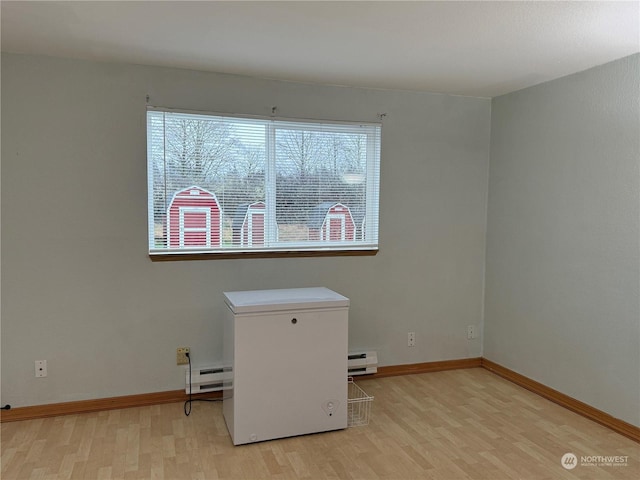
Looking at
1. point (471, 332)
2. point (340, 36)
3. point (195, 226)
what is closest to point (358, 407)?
point (471, 332)

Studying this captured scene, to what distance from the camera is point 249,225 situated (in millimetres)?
3398

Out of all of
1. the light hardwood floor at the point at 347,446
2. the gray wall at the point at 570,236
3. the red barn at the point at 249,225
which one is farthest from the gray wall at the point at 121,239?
the gray wall at the point at 570,236

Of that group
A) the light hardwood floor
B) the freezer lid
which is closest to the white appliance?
the freezer lid

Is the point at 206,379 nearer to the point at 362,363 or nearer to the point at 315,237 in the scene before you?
the point at 362,363

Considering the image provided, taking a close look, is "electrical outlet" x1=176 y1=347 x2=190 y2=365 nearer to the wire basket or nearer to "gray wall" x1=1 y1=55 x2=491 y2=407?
"gray wall" x1=1 y1=55 x2=491 y2=407

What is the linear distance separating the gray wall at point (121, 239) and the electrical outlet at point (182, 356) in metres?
0.04

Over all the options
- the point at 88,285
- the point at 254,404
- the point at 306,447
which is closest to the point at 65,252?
the point at 88,285

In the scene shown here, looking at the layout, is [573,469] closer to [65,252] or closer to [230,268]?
[230,268]

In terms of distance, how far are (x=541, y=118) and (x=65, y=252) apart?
3.40 meters

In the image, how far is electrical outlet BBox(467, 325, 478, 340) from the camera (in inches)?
159

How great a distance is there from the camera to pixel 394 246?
149 inches

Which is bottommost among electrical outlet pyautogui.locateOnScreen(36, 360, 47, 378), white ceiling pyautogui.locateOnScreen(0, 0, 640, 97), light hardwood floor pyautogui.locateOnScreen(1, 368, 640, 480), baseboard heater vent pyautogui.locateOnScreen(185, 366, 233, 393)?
light hardwood floor pyautogui.locateOnScreen(1, 368, 640, 480)

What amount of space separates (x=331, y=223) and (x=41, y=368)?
2173mm

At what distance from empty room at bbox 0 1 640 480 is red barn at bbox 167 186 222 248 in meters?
0.02
